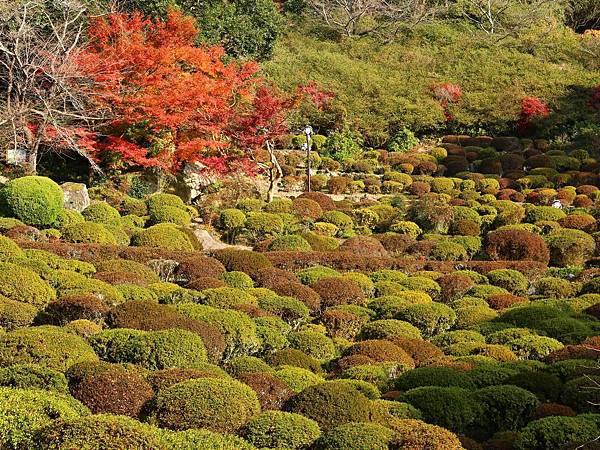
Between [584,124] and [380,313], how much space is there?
22.9 meters

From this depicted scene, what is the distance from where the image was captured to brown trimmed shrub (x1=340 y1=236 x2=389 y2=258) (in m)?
17.5

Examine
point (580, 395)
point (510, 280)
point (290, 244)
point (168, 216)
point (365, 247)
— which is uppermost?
point (580, 395)

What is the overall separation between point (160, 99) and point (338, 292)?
1036 cm

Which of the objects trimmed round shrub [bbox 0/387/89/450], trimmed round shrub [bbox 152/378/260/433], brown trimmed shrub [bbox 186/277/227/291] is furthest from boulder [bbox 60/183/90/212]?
trimmed round shrub [bbox 0/387/89/450]

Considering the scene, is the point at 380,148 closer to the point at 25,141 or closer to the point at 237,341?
the point at 25,141

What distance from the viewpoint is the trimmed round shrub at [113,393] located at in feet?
21.0

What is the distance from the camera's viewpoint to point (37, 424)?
5.53 meters

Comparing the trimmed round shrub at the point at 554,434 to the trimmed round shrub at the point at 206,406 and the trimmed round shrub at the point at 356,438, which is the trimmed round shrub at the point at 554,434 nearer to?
the trimmed round shrub at the point at 356,438

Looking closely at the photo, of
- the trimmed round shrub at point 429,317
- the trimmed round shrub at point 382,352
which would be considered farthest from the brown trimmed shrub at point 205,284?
the trimmed round shrub at point 382,352

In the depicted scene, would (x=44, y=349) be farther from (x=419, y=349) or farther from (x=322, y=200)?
(x=322, y=200)

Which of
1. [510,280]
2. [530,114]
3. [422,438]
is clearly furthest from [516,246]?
[530,114]

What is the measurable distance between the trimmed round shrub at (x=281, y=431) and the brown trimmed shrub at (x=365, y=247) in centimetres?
1110

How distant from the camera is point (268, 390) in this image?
718 centimetres

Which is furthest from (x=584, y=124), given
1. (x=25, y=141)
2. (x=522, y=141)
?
(x=25, y=141)
